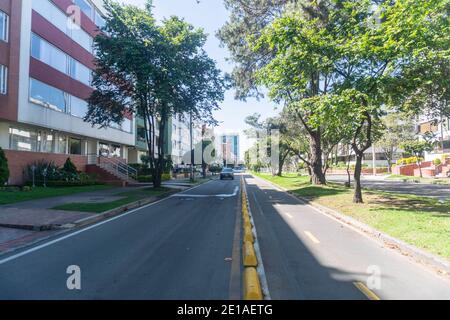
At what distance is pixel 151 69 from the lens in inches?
821

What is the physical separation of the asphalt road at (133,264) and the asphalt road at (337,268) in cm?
77

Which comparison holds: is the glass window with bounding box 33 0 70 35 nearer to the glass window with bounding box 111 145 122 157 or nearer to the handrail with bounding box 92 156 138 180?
the handrail with bounding box 92 156 138 180

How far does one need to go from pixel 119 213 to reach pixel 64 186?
13.3 metres

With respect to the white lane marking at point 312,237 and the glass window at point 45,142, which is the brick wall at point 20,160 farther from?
the white lane marking at point 312,237

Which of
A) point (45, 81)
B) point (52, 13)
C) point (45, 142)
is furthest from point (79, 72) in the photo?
point (45, 142)

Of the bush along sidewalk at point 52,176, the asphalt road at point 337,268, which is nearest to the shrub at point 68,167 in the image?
the bush along sidewalk at point 52,176

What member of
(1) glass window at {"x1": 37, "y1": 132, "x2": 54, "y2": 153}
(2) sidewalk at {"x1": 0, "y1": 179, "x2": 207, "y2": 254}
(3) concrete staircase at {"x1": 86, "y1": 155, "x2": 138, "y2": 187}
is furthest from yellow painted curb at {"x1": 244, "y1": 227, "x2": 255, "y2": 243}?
(1) glass window at {"x1": 37, "y1": 132, "x2": 54, "y2": 153}

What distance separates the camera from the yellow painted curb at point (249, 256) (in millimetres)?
6169

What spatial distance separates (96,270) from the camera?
5.93m

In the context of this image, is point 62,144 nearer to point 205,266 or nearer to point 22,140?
point 22,140
